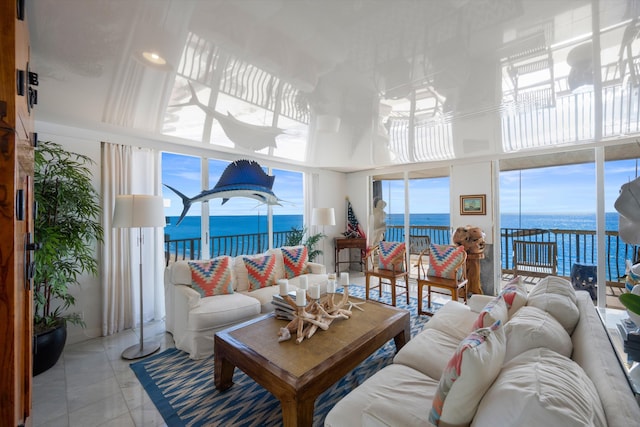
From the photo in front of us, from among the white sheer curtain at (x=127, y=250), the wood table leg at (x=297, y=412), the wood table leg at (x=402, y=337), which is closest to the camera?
the wood table leg at (x=297, y=412)

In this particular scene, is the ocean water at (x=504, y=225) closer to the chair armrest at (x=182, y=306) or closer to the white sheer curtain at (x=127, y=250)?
the white sheer curtain at (x=127, y=250)

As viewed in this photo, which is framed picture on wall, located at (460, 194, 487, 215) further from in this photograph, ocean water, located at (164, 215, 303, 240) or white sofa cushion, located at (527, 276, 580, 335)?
ocean water, located at (164, 215, 303, 240)

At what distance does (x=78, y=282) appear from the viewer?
115 inches

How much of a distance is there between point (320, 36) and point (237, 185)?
2930mm

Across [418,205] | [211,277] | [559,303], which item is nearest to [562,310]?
[559,303]

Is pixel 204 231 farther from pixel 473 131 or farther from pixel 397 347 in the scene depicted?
pixel 473 131

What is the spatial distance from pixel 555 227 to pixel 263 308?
528 cm

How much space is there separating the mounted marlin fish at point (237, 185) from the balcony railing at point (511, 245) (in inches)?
20.9

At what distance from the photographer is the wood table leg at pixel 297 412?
1415 mm

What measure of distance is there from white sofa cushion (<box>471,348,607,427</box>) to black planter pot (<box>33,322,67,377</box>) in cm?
317

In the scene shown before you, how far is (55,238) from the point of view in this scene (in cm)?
227

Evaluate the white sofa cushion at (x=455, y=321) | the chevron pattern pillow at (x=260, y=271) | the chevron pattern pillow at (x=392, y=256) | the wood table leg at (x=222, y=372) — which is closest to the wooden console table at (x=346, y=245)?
the chevron pattern pillow at (x=392, y=256)

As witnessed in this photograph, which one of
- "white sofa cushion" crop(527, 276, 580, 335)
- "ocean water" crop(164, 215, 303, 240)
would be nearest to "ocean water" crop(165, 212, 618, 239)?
"ocean water" crop(164, 215, 303, 240)

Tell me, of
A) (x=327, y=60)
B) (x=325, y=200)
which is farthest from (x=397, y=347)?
(x=325, y=200)
